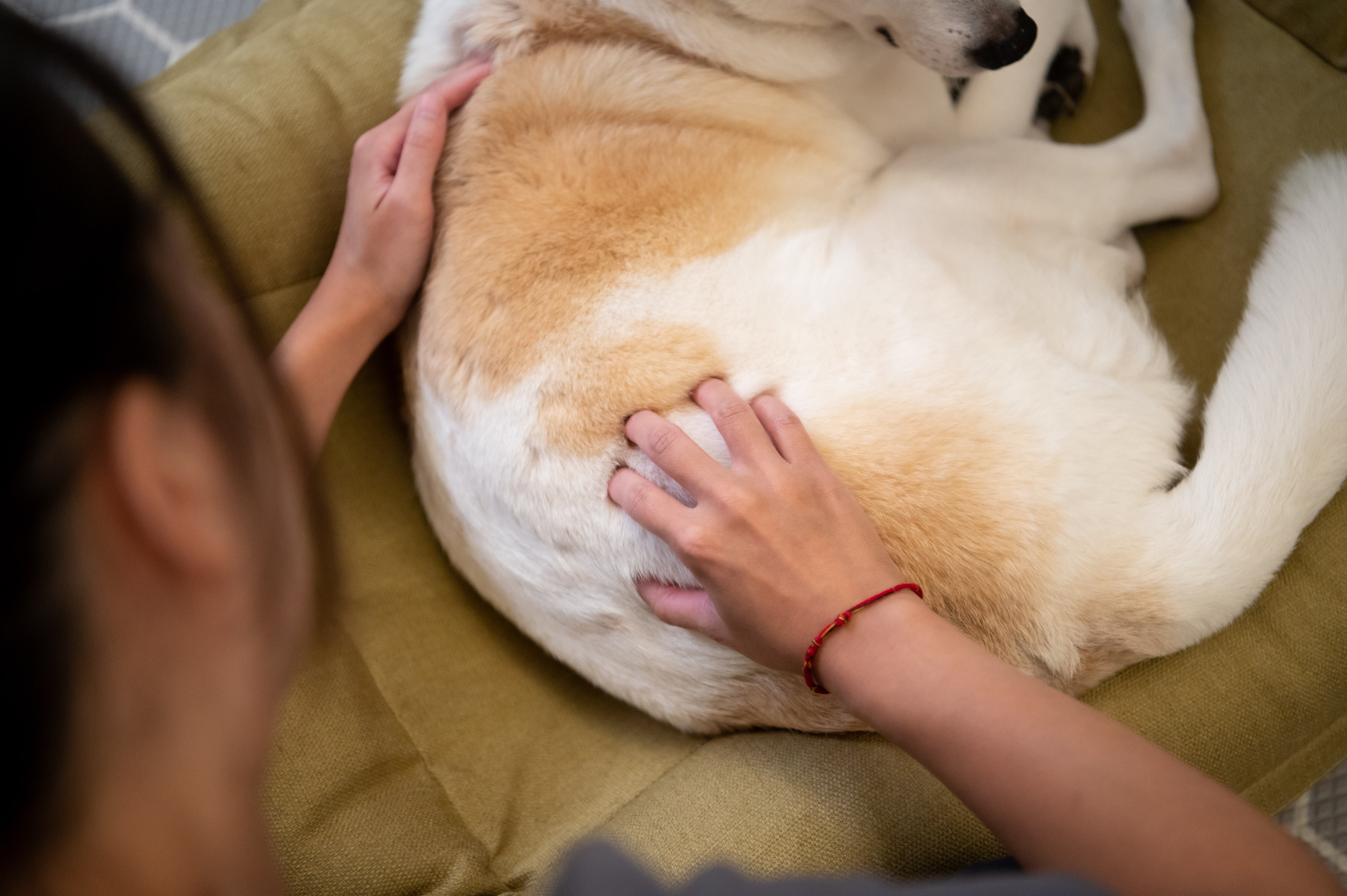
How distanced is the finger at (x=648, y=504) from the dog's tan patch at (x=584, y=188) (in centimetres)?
20

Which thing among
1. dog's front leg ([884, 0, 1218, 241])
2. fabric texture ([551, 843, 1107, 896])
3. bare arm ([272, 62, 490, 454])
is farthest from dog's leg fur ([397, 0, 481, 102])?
fabric texture ([551, 843, 1107, 896])

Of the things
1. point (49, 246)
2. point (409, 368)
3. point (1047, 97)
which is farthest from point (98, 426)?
point (1047, 97)

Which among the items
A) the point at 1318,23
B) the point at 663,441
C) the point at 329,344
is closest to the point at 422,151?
the point at 329,344

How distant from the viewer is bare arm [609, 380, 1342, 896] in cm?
65

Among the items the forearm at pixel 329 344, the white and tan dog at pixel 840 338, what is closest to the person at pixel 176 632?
the white and tan dog at pixel 840 338

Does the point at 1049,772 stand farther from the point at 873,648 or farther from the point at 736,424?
the point at 736,424

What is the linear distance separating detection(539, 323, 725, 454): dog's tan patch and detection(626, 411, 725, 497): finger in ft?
0.11

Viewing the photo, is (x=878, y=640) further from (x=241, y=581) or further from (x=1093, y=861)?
(x=241, y=581)

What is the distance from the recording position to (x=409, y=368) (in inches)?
49.7

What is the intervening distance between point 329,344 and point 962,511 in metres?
0.89

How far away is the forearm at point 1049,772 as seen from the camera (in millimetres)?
636

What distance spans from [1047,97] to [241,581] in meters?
1.55

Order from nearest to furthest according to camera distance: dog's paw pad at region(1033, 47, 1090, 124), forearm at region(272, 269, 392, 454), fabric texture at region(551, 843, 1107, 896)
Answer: fabric texture at region(551, 843, 1107, 896)
forearm at region(272, 269, 392, 454)
dog's paw pad at region(1033, 47, 1090, 124)

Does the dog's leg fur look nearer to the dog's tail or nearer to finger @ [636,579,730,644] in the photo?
finger @ [636,579,730,644]
